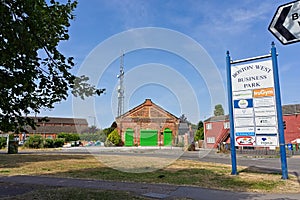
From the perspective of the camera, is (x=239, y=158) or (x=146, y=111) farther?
(x=239, y=158)

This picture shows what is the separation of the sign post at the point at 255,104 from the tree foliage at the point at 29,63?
7.83 meters

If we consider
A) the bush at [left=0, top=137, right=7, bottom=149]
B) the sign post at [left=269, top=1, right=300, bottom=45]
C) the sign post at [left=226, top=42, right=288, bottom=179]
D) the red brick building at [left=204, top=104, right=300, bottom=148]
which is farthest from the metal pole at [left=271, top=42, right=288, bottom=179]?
the bush at [left=0, top=137, right=7, bottom=149]

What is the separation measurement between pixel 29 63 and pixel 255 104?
8981 mm

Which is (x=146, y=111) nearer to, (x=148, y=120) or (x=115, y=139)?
(x=148, y=120)

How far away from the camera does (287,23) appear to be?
2127mm

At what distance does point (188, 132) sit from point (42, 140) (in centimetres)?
2043

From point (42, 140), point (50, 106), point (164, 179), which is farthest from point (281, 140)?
point (42, 140)

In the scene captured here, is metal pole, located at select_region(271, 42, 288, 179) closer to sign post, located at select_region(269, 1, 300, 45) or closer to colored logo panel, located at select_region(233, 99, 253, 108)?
colored logo panel, located at select_region(233, 99, 253, 108)

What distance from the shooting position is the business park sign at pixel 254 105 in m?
10.3

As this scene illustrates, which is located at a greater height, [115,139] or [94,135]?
[94,135]

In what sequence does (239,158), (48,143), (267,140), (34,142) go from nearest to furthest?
(267,140) → (239,158) → (34,142) → (48,143)

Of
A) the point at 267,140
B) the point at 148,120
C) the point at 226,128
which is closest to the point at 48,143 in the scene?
the point at 148,120

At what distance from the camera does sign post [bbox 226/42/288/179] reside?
33.4ft

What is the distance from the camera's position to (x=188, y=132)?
25.9m
